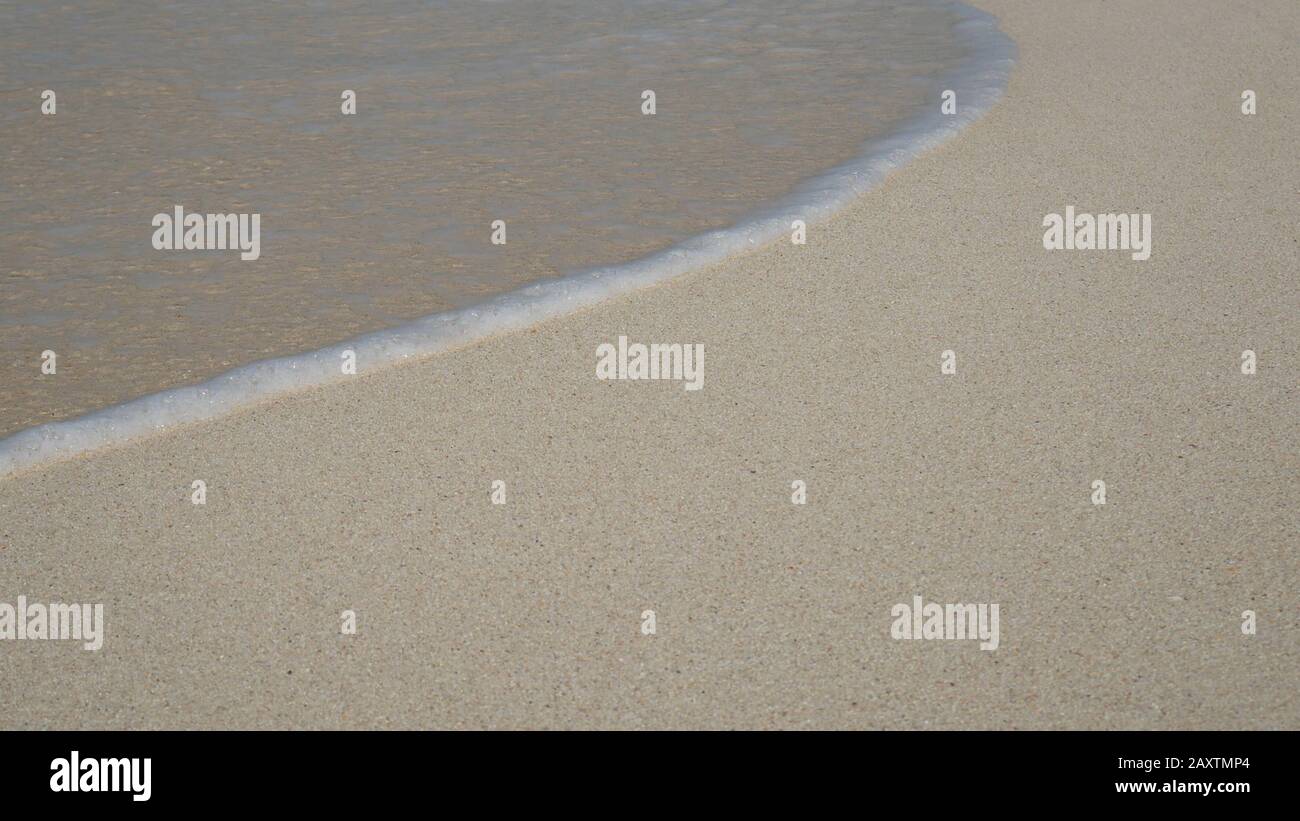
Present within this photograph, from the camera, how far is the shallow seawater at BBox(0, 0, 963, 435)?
377 cm

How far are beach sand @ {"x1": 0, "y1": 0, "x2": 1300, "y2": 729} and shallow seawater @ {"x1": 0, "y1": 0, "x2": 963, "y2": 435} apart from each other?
0.55m

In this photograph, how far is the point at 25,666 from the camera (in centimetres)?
237

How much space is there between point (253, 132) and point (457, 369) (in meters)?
2.43

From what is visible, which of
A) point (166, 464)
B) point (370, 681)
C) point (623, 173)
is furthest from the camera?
point (623, 173)

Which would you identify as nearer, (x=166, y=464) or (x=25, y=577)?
(x=25, y=577)

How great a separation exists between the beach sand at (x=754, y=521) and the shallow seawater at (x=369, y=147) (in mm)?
550

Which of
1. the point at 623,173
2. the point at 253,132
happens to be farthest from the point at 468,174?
the point at 253,132

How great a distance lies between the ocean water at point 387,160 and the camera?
358 cm

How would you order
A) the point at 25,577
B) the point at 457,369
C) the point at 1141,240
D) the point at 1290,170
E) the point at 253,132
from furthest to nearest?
the point at 253,132 < the point at 1290,170 < the point at 1141,240 < the point at 457,369 < the point at 25,577
